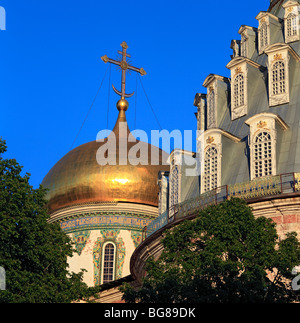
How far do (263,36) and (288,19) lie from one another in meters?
1.41

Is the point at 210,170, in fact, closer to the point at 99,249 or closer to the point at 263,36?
the point at 263,36

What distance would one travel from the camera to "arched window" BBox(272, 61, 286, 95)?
30.5 metres

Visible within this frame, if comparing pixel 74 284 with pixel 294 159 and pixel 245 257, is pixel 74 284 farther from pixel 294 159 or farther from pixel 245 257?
pixel 294 159

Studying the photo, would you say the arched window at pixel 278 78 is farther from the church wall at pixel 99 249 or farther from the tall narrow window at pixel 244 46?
the church wall at pixel 99 249

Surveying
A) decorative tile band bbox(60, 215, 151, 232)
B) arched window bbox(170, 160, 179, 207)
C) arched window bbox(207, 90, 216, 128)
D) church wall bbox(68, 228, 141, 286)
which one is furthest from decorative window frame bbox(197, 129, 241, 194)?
church wall bbox(68, 228, 141, 286)

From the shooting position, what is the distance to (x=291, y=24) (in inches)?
1284

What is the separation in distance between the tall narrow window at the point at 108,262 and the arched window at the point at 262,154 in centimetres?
1780

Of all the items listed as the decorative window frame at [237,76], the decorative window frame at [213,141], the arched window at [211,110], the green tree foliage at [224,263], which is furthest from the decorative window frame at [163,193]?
the green tree foliage at [224,263]

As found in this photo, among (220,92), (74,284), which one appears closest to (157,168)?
(220,92)

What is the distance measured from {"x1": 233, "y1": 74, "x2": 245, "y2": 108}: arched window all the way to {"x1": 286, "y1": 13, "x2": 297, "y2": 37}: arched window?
9.55 ft

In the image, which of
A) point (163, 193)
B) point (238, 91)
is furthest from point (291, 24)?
point (163, 193)

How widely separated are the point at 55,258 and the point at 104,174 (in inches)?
773

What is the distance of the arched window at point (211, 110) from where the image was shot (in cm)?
3303

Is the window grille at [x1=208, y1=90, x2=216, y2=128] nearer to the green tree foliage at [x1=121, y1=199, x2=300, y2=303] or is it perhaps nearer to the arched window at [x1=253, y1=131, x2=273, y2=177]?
the arched window at [x1=253, y1=131, x2=273, y2=177]
